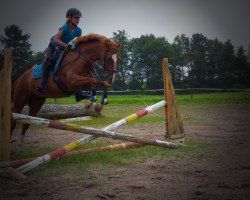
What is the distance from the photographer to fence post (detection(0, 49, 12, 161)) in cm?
388

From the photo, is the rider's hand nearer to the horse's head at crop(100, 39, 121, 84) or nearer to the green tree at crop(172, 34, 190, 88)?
the horse's head at crop(100, 39, 121, 84)

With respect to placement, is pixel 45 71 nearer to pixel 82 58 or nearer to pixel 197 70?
pixel 82 58

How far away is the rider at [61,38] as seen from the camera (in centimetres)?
578

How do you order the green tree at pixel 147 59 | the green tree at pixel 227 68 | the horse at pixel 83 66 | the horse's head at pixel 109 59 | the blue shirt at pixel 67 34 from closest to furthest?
Result: the horse at pixel 83 66 → the horse's head at pixel 109 59 → the blue shirt at pixel 67 34 → the green tree at pixel 227 68 → the green tree at pixel 147 59

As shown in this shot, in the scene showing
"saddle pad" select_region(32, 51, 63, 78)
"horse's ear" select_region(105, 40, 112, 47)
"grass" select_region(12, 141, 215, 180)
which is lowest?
"grass" select_region(12, 141, 215, 180)

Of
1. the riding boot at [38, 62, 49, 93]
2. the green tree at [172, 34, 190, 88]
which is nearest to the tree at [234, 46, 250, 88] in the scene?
the green tree at [172, 34, 190, 88]

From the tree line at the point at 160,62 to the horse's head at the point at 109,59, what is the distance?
46.7 meters

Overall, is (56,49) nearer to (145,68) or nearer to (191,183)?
(191,183)

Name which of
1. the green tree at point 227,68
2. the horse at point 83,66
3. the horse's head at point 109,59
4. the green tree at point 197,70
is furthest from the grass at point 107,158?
the green tree at point 197,70

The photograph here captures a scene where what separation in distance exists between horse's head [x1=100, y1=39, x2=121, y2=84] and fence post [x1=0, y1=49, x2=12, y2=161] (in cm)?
198

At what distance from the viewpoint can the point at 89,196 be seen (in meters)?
3.00

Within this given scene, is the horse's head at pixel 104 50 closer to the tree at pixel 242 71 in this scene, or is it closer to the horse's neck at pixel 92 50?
the horse's neck at pixel 92 50

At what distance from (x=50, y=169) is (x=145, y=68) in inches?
2667

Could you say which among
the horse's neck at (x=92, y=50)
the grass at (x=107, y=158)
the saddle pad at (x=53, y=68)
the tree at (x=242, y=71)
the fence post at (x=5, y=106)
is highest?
the tree at (x=242, y=71)
